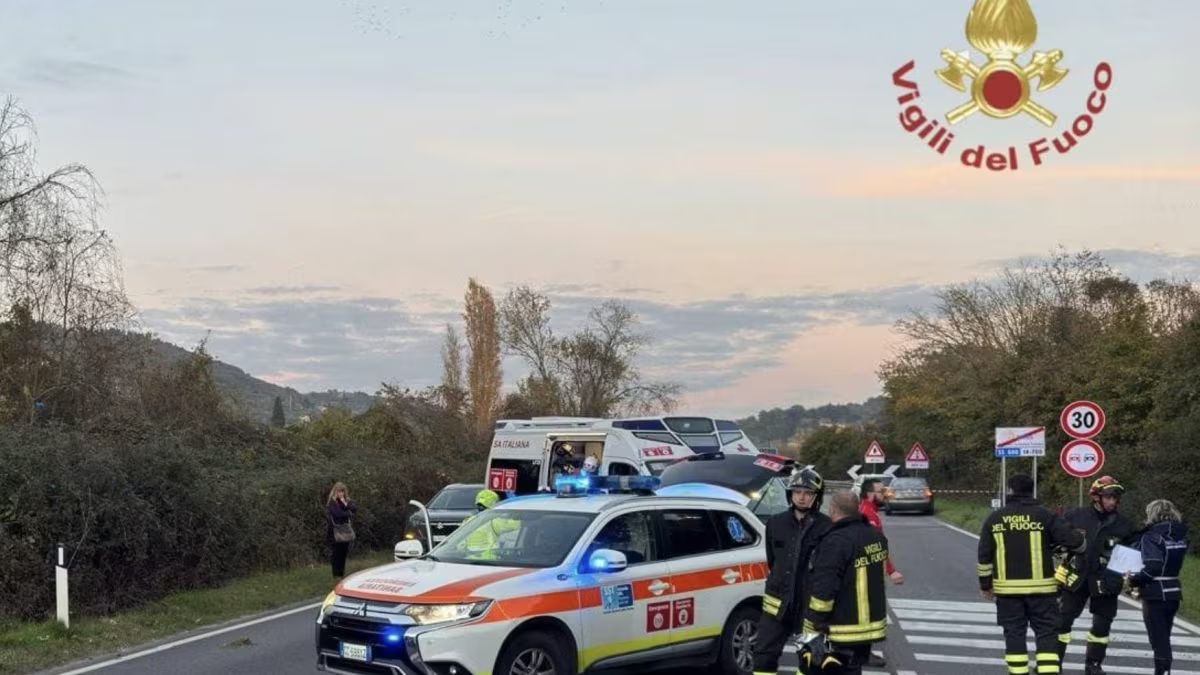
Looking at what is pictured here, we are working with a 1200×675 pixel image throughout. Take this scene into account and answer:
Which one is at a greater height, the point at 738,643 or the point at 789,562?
the point at 789,562

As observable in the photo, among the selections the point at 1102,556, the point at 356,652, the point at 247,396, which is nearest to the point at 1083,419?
the point at 1102,556

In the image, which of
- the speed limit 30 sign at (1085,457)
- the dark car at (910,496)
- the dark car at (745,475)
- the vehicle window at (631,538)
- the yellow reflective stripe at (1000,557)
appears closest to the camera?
the yellow reflective stripe at (1000,557)

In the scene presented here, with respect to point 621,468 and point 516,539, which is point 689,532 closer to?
point 516,539

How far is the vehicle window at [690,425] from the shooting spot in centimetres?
2225

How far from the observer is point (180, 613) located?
14.9 m

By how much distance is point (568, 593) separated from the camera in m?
8.64

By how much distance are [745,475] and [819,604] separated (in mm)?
9299

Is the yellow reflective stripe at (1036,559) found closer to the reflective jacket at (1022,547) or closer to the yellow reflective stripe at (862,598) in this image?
the reflective jacket at (1022,547)

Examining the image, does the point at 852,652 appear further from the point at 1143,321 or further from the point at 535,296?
the point at 535,296

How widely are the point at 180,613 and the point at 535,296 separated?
50473 mm

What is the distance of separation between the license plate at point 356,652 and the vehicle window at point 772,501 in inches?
310

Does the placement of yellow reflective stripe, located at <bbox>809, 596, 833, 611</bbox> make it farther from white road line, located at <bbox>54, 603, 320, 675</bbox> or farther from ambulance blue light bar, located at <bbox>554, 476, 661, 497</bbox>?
white road line, located at <bbox>54, 603, 320, 675</bbox>

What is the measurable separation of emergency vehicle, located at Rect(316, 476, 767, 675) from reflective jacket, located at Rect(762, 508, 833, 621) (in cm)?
130

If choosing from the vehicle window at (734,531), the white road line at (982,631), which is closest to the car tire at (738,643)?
the vehicle window at (734,531)
